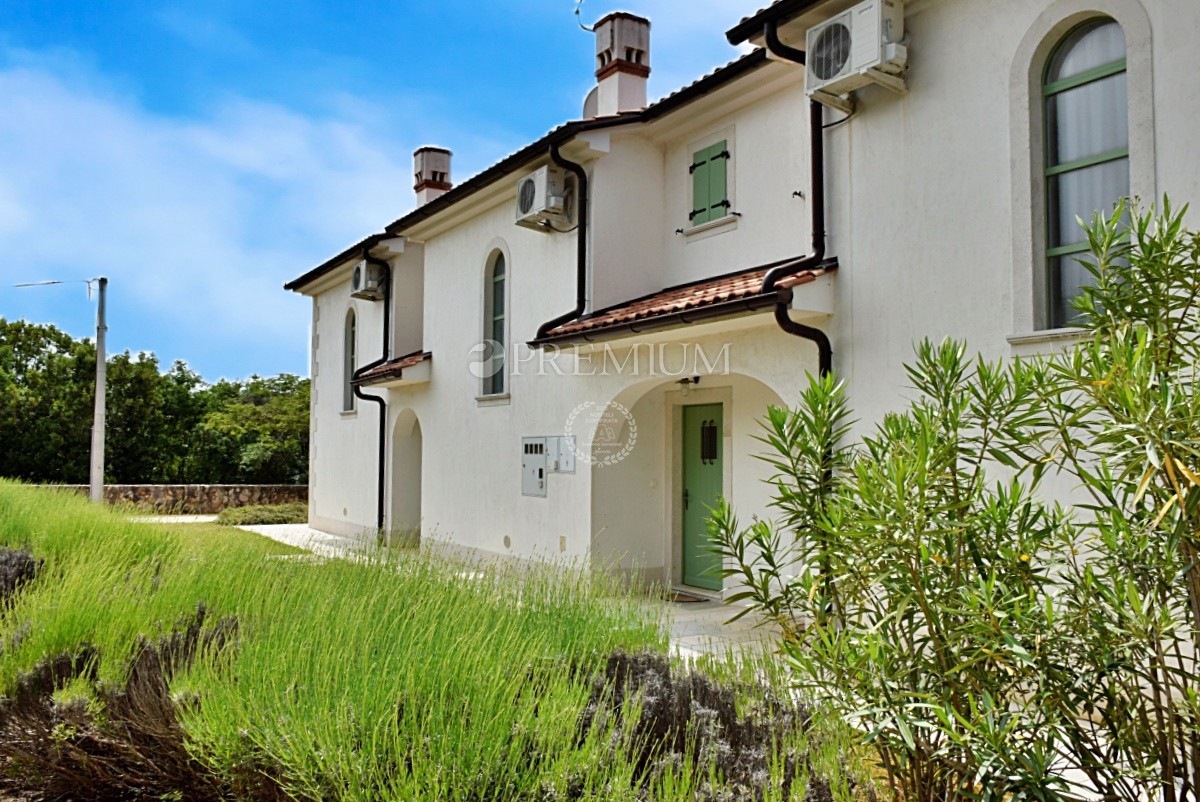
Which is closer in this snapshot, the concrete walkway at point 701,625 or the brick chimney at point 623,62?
the concrete walkway at point 701,625

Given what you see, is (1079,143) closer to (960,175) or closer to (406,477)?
(960,175)

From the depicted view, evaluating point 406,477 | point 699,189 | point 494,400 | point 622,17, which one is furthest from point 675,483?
point 406,477

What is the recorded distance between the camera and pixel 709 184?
11258 millimetres

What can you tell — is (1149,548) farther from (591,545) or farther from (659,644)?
(591,545)

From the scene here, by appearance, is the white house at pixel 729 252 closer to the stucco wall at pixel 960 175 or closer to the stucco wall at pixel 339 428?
the stucco wall at pixel 960 175

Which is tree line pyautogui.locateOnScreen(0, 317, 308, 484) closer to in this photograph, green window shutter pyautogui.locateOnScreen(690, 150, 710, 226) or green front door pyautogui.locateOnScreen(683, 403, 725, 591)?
green front door pyautogui.locateOnScreen(683, 403, 725, 591)

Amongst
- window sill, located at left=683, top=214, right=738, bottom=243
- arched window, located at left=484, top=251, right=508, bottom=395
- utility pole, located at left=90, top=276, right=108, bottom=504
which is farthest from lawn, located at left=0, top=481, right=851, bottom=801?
utility pole, located at left=90, top=276, right=108, bottom=504

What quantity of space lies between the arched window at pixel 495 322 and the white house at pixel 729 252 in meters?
0.05

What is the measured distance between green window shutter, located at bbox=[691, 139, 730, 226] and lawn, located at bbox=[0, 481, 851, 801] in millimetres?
6003

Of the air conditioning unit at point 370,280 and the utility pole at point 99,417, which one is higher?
the air conditioning unit at point 370,280

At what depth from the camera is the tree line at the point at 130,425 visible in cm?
3136

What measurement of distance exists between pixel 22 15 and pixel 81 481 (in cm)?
2263

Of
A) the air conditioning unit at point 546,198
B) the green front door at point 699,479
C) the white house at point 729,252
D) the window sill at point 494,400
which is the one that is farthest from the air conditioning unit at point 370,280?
the green front door at point 699,479

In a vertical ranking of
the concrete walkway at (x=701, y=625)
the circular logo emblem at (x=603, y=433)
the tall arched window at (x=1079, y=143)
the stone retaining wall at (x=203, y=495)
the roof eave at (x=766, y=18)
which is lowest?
the concrete walkway at (x=701, y=625)
